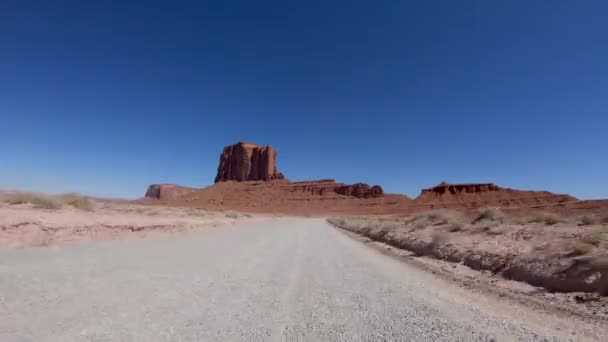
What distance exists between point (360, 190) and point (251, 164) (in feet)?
231

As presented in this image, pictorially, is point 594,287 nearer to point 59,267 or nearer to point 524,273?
point 524,273

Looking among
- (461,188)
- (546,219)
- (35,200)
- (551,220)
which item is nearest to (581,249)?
(551,220)

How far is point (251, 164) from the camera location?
190 meters

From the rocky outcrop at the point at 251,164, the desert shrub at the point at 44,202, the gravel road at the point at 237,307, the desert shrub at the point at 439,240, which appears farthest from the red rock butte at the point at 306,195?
the gravel road at the point at 237,307

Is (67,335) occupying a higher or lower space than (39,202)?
lower

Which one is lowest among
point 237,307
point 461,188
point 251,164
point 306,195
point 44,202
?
point 237,307

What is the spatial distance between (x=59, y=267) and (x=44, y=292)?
2170 mm

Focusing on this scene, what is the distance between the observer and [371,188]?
174375mm

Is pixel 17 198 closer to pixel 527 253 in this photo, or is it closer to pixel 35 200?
pixel 35 200

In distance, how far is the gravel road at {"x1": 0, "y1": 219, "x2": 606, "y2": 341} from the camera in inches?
138

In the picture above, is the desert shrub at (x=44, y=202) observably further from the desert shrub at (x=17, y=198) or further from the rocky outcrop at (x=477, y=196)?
the rocky outcrop at (x=477, y=196)

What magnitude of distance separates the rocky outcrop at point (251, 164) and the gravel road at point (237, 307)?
588 feet

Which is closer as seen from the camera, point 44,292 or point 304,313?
point 304,313

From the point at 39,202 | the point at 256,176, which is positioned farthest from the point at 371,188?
the point at 39,202
